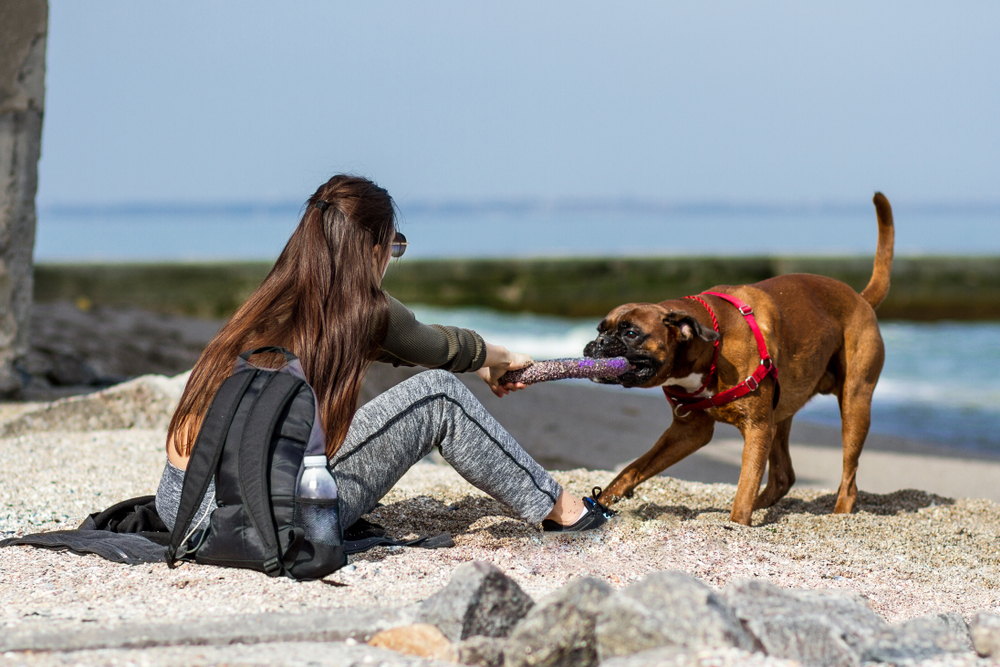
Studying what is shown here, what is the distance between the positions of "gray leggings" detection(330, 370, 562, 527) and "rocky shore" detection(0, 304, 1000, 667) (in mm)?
244

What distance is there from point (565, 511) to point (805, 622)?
1328mm

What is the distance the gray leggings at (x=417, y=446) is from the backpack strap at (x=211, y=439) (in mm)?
272

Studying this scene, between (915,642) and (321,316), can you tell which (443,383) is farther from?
(915,642)

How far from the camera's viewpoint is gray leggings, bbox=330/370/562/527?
10.8 ft

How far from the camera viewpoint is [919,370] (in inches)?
533

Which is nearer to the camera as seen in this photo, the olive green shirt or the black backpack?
the black backpack

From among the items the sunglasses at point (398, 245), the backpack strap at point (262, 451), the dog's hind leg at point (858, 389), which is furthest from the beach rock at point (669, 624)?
the dog's hind leg at point (858, 389)

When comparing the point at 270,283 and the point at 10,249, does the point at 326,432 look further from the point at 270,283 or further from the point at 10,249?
the point at 10,249

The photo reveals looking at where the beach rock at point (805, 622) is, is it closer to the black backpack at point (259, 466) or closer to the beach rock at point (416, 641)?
the beach rock at point (416, 641)

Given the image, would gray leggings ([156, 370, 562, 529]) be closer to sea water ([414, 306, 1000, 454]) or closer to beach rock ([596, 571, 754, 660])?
beach rock ([596, 571, 754, 660])

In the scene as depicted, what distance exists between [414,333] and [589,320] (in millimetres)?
15968

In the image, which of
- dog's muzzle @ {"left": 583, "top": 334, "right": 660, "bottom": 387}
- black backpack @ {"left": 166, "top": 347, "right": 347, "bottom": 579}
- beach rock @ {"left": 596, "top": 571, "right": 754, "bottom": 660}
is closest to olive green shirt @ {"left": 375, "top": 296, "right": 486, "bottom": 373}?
black backpack @ {"left": 166, "top": 347, "right": 347, "bottom": 579}

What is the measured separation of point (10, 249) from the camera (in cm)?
686

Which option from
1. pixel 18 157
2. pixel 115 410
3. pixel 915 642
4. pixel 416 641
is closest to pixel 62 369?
pixel 18 157
